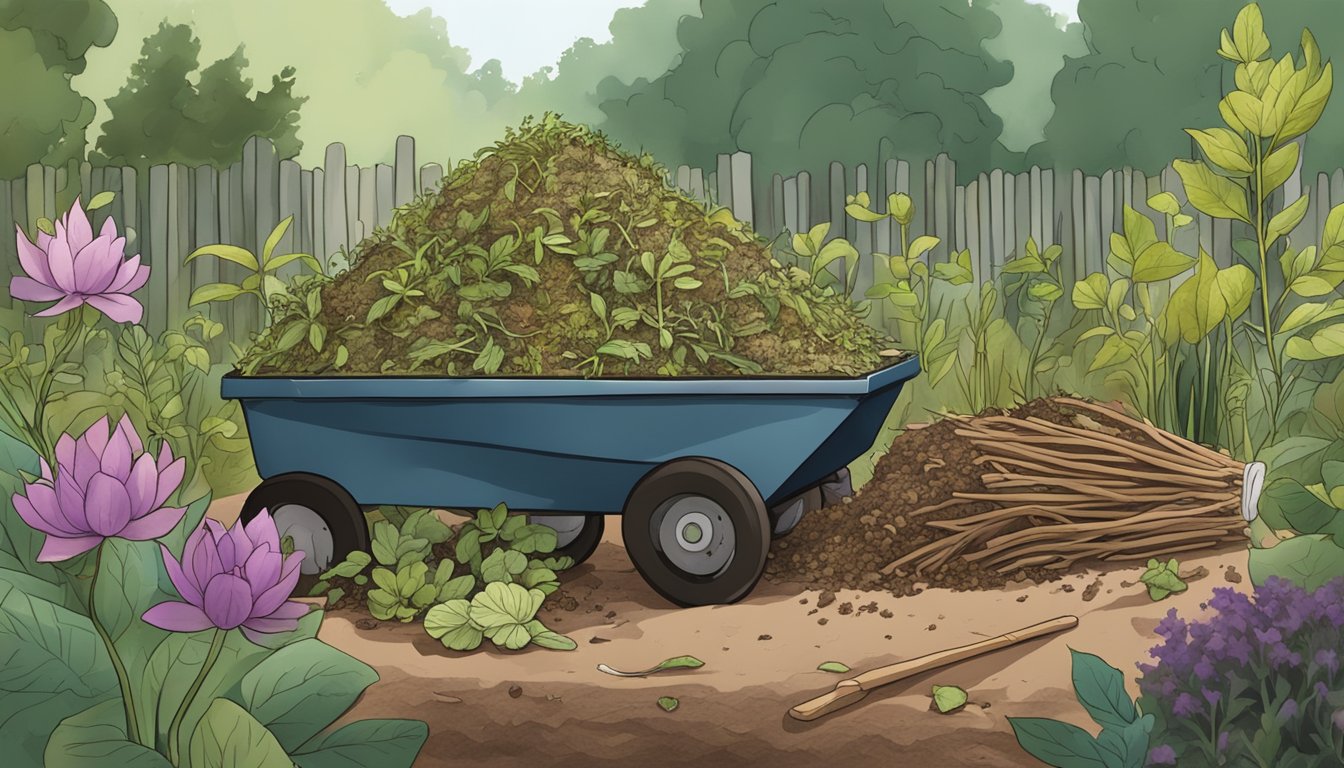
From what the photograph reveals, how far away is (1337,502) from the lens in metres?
2.54

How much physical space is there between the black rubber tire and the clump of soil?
46.6 inches

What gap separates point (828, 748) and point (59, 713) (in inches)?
54.8

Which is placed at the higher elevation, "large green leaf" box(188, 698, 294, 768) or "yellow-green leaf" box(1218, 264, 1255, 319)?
"yellow-green leaf" box(1218, 264, 1255, 319)

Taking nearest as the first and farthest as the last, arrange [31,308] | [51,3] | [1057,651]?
[1057,651], [31,308], [51,3]

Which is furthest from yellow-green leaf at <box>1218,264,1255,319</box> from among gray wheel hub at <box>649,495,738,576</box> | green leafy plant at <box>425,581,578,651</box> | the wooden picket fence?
the wooden picket fence

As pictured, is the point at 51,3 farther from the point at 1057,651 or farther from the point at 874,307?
the point at 1057,651

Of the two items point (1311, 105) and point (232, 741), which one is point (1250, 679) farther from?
point (232, 741)

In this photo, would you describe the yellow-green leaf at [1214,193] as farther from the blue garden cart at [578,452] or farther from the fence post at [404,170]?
the fence post at [404,170]

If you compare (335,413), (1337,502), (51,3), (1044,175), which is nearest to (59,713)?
(335,413)

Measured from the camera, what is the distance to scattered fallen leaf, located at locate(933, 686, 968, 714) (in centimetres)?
245

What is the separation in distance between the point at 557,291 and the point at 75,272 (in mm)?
1562

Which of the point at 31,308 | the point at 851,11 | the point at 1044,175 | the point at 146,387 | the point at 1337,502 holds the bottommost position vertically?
the point at 1337,502

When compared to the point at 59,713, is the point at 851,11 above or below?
above

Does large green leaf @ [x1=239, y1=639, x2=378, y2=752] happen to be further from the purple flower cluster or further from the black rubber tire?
the purple flower cluster
